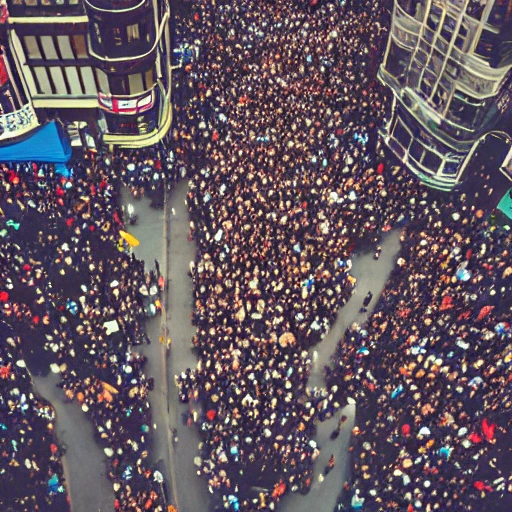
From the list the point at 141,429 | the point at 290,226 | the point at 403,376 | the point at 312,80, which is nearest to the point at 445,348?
the point at 403,376

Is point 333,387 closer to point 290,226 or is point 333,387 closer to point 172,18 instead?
point 290,226

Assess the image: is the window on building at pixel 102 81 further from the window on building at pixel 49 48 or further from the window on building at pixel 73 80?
the window on building at pixel 49 48

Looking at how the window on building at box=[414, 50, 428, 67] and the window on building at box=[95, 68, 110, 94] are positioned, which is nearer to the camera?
the window on building at box=[414, 50, 428, 67]

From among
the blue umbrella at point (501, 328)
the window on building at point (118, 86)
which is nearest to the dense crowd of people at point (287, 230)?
the blue umbrella at point (501, 328)

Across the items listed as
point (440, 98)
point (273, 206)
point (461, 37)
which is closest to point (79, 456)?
point (273, 206)

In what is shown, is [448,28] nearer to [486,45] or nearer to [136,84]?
[486,45]

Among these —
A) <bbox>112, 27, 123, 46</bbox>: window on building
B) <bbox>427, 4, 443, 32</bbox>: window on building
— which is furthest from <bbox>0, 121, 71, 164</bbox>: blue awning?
<bbox>427, 4, 443, 32</bbox>: window on building

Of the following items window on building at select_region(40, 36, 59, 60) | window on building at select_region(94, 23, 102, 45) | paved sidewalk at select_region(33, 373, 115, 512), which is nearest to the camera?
paved sidewalk at select_region(33, 373, 115, 512)

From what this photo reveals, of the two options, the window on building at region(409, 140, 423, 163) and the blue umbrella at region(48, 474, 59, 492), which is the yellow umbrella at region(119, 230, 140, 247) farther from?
the window on building at region(409, 140, 423, 163)
